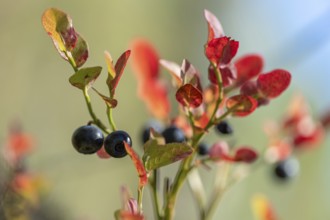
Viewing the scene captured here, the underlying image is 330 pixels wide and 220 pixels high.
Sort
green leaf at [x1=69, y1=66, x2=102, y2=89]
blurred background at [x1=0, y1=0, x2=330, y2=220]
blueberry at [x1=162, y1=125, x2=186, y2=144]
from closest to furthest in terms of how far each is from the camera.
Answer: green leaf at [x1=69, y1=66, x2=102, y2=89] → blueberry at [x1=162, y1=125, x2=186, y2=144] → blurred background at [x1=0, y1=0, x2=330, y2=220]

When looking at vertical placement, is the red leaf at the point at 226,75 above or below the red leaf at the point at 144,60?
below

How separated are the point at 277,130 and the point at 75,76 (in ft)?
1.79

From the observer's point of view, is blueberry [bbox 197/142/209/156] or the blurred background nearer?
blueberry [bbox 197/142/209/156]

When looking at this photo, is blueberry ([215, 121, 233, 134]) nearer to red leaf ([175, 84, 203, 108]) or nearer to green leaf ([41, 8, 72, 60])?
red leaf ([175, 84, 203, 108])

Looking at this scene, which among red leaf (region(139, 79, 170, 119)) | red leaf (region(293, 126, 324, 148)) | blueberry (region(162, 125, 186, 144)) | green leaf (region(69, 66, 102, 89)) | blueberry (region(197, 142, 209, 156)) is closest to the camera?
green leaf (region(69, 66, 102, 89))

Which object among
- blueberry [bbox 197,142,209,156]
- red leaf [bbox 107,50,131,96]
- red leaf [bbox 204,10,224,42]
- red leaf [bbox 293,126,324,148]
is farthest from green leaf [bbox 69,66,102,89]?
red leaf [bbox 293,126,324,148]

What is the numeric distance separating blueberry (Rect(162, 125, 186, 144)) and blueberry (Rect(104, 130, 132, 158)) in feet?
0.27

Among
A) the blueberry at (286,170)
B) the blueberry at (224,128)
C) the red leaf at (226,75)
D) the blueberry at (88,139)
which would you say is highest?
the red leaf at (226,75)

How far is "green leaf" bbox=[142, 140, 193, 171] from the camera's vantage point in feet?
1.65

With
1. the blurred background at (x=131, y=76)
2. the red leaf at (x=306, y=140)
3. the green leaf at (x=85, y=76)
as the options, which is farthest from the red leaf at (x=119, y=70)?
the blurred background at (x=131, y=76)

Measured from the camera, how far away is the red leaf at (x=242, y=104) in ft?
1.88

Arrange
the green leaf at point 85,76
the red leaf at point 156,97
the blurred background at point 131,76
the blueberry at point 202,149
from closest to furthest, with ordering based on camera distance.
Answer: the green leaf at point 85,76 < the blueberry at point 202,149 < the red leaf at point 156,97 < the blurred background at point 131,76

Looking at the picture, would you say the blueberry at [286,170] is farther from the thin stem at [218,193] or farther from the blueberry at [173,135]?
the blueberry at [173,135]

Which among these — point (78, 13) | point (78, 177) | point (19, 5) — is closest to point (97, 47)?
point (78, 13)
